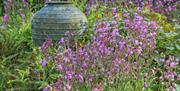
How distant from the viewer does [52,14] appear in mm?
5008

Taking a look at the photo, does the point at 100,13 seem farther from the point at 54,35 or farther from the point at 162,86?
the point at 162,86

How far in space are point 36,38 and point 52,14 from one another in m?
0.34

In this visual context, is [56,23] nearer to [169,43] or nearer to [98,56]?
[169,43]

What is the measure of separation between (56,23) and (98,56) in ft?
5.69

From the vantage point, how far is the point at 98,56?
334cm

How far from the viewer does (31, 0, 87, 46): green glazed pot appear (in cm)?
498

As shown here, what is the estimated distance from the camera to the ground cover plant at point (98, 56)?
3277mm

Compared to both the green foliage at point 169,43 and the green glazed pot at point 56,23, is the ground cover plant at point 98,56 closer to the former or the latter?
the green foliage at point 169,43

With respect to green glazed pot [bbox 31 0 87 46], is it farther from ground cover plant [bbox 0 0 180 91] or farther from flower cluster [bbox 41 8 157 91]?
flower cluster [bbox 41 8 157 91]

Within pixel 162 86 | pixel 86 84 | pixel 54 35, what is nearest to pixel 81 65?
pixel 86 84

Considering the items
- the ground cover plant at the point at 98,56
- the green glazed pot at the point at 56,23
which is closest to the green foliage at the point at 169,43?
the ground cover plant at the point at 98,56

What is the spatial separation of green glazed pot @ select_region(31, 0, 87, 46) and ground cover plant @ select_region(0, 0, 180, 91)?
5.7 inches

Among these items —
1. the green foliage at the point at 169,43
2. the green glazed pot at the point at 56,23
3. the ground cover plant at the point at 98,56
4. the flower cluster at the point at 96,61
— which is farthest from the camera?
the green glazed pot at the point at 56,23

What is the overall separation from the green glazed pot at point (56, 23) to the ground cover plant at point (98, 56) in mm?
145
